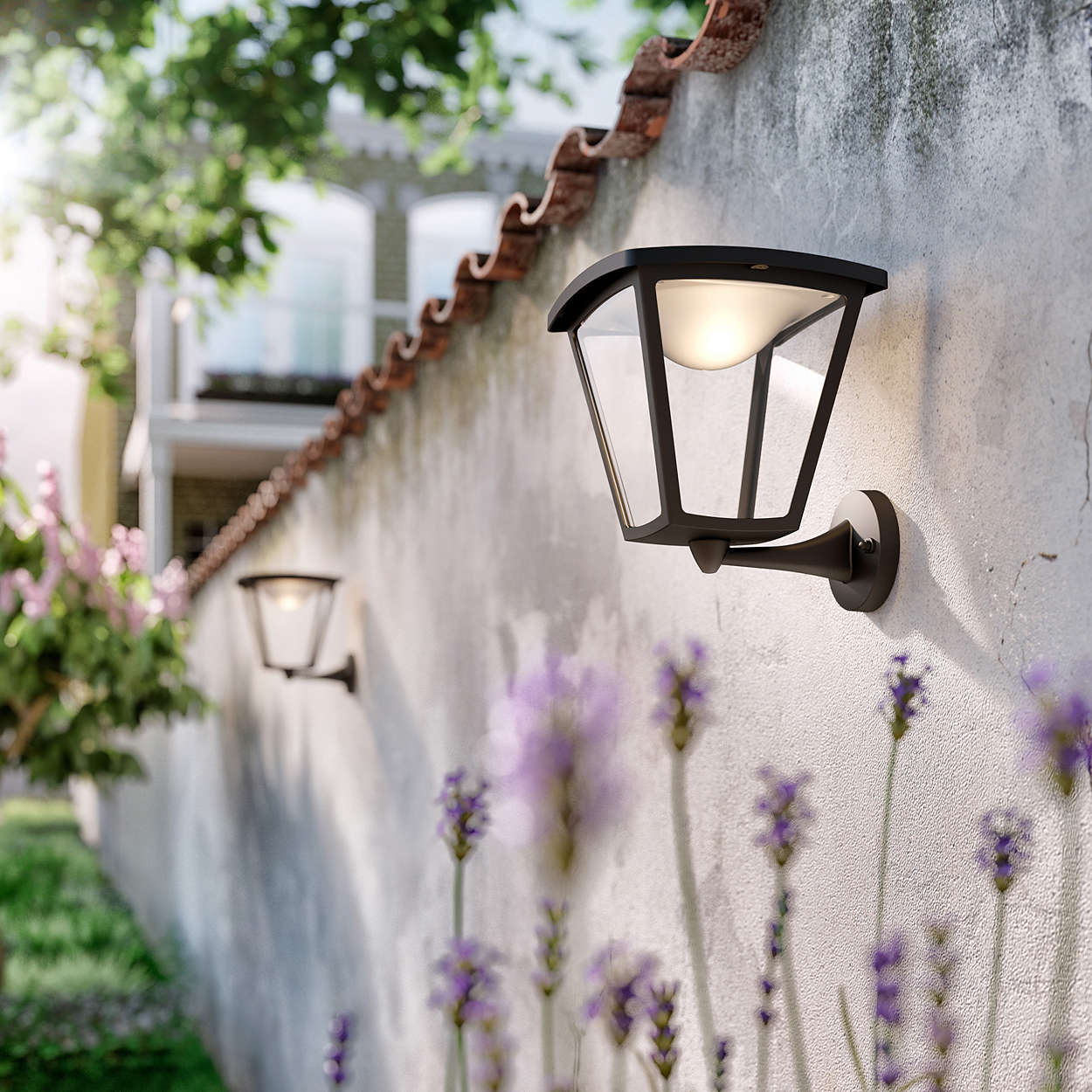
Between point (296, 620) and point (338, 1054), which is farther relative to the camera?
point (296, 620)

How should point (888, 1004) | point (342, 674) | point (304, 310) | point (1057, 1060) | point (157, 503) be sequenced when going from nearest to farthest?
point (1057, 1060) < point (888, 1004) < point (342, 674) < point (157, 503) < point (304, 310)

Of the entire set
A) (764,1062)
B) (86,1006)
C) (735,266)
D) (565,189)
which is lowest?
(86,1006)

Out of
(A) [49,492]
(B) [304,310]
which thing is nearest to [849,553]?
(A) [49,492]

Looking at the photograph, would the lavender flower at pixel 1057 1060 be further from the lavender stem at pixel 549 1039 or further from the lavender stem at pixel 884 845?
the lavender stem at pixel 549 1039

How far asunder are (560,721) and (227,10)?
4825mm

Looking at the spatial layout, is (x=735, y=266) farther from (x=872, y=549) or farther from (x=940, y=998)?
(x=940, y=998)

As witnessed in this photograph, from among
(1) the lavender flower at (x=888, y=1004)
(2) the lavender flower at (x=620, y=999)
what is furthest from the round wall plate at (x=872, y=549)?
(2) the lavender flower at (x=620, y=999)

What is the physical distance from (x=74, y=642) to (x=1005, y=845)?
5681 mm

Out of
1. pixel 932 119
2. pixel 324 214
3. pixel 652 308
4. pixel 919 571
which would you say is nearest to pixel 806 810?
pixel 919 571

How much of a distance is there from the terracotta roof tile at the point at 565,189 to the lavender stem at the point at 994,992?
1235 millimetres

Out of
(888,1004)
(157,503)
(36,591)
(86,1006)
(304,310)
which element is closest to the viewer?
(888,1004)

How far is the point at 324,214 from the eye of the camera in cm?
1296

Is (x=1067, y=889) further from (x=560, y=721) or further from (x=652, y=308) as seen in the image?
(x=560, y=721)

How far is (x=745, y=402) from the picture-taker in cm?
169
